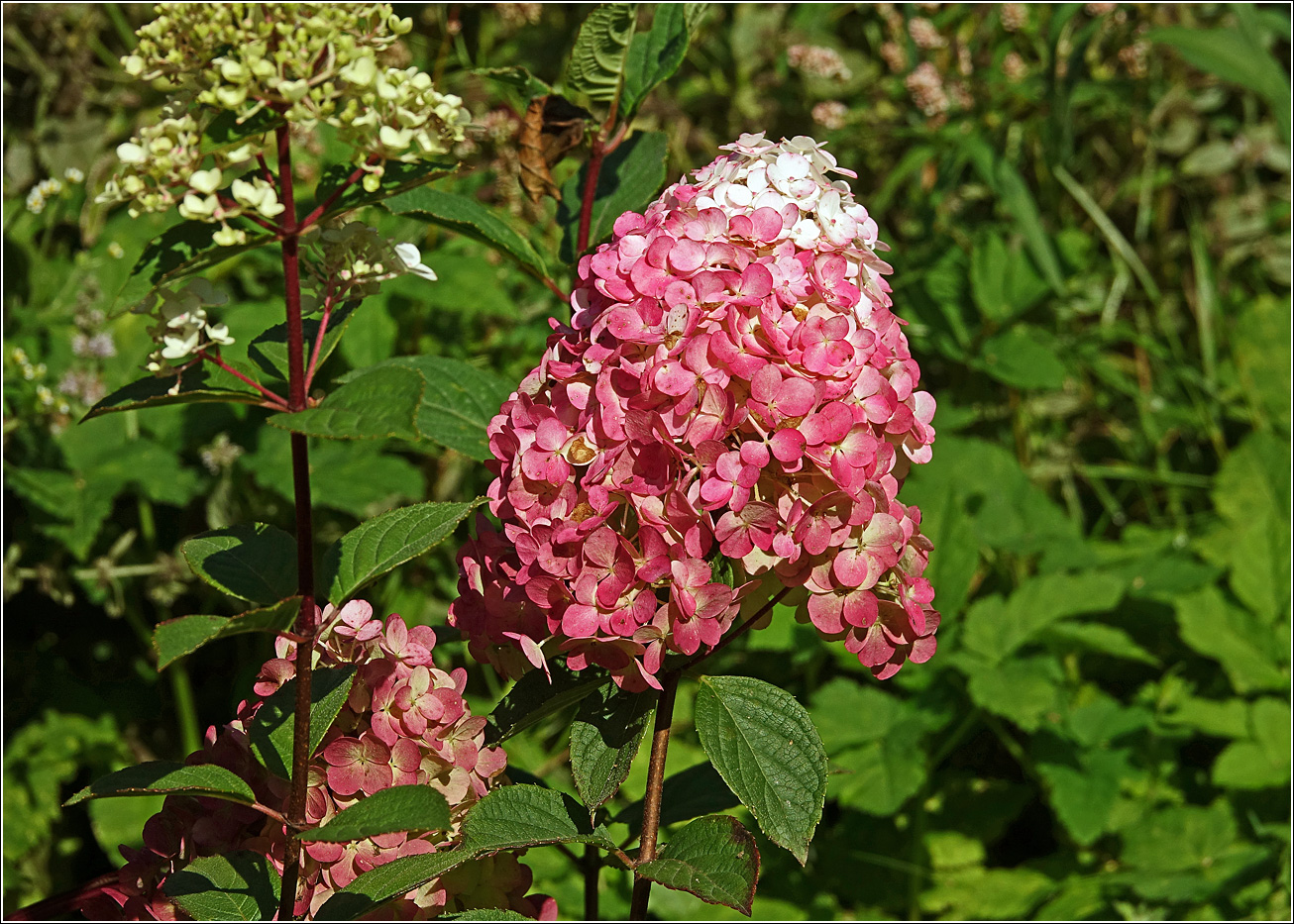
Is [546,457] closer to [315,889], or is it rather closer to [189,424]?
[315,889]

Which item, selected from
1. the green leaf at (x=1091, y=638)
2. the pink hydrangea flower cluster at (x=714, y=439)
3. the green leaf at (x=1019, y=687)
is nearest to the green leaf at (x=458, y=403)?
the pink hydrangea flower cluster at (x=714, y=439)

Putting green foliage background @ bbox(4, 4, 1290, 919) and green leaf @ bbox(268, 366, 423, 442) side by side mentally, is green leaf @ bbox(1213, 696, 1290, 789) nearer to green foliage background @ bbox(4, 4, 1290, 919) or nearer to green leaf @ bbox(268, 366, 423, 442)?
green foliage background @ bbox(4, 4, 1290, 919)

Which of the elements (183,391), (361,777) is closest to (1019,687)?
(361,777)

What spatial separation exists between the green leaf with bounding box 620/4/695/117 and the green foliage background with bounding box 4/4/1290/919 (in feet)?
0.39

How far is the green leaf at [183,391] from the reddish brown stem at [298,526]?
1.5 inches

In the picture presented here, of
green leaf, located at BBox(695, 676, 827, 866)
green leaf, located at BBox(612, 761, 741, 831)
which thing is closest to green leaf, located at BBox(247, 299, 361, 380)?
green leaf, located at BBox(695, 676, 827, 866)

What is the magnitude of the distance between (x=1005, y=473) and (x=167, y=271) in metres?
1.91

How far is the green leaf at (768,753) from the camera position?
34.6 inches

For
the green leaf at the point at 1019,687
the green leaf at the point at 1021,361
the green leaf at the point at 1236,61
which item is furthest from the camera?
the green leaf at the point at 1021,361

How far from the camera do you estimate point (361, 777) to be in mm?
933

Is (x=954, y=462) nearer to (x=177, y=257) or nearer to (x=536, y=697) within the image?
(x=536, y=697)

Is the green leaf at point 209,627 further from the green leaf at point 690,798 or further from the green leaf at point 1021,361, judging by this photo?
the green leaf at point 1021,361

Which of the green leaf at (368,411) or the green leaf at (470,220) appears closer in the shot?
the green leaf at (368,411)

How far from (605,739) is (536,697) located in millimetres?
74
